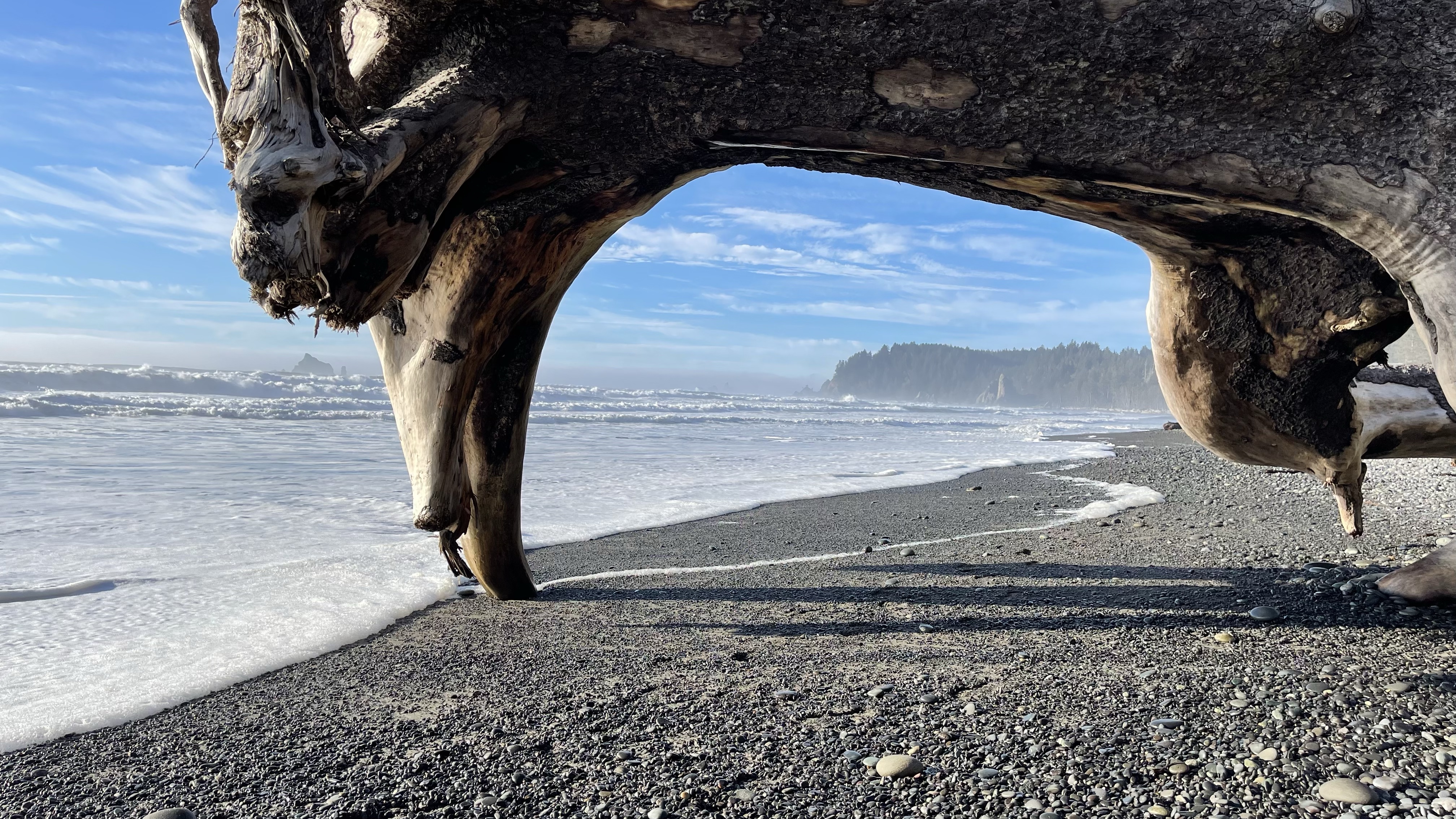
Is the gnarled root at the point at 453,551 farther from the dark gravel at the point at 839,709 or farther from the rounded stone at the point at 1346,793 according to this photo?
the rounded stone at the point at 1346,793

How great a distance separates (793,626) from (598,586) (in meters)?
1.52

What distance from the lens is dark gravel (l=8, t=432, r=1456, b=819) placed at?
6.78 ft

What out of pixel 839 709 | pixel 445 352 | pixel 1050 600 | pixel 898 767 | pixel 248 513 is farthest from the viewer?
pixel 248 513

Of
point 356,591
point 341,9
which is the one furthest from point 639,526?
point 341,9

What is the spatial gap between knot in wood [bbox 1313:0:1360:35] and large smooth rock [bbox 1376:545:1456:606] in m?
2.48

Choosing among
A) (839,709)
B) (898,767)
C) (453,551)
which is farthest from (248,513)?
(898,767)

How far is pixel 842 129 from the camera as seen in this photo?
312cm

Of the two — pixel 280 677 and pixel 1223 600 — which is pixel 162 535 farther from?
pixel 1223 600

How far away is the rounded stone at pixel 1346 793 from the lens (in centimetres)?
189

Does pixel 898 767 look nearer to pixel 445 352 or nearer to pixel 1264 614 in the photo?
pixel 1264 614

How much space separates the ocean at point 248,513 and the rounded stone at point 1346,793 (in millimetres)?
3626

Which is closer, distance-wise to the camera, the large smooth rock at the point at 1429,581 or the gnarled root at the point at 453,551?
the large smooth rock at the point at 1429,581

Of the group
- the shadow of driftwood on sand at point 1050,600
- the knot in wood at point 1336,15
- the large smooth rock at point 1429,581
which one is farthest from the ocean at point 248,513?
the large smooth rock at point 1429,581

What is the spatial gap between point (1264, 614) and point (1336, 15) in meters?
2.44
